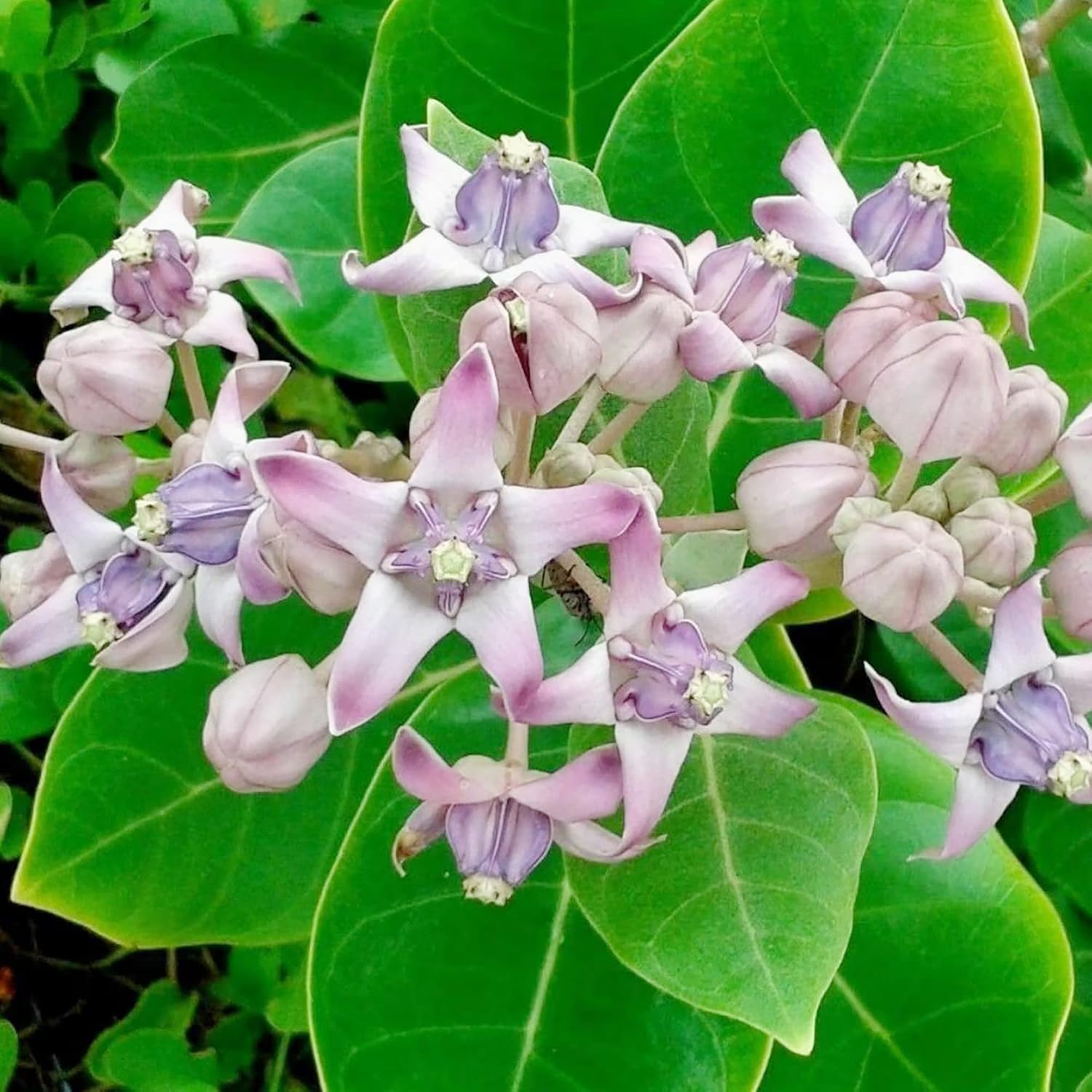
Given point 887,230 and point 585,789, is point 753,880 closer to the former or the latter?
point 585,789

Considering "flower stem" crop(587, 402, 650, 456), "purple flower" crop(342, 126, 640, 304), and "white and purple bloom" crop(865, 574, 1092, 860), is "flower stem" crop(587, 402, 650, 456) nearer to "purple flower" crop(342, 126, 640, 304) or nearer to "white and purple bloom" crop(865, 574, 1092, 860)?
"purple flower" crop(342, 126, 640, 304)

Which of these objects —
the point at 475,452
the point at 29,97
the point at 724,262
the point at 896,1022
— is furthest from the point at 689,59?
the point at 896,1022

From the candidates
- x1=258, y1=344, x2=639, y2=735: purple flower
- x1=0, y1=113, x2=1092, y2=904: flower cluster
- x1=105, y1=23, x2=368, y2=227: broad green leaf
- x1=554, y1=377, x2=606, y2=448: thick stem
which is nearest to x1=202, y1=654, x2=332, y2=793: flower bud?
x1=0, y1=113, x2=1092, y2=904: flower cluster

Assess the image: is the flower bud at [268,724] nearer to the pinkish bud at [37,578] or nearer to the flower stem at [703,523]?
the pinkish bud at [37,578]

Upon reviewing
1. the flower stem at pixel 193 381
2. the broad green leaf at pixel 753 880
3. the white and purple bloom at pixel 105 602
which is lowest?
the broad green leaf at pixel 753 880

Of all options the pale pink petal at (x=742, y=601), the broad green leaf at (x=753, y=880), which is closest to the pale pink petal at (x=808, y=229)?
the pale pink petal at (x=742, y=601)

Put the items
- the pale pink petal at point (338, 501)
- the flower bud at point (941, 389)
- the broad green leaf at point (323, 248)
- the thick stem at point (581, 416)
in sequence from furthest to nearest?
the broad green leaf at point (323, 248), the thick stem at point (581, 416), the flower bud at point (941, 389), the pale pink petal at point (338, 501)

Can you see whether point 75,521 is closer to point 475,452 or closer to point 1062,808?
point 475,452
